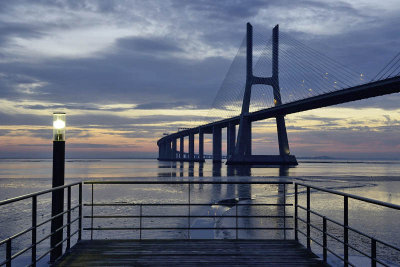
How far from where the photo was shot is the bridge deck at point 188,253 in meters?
4.43

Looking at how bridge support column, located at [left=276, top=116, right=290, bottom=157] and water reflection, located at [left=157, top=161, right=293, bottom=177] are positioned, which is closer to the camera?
water reflection, located at [left=157, top=161, right=293, bottom=177]

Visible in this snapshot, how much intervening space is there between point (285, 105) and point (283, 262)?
45474 millimetres

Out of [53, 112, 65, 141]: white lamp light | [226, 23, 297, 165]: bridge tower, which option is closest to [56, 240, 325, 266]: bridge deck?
[53, 112, 65, 141]: white lamp light

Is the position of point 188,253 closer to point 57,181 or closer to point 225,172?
point 57,181

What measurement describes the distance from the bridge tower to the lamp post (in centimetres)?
5146

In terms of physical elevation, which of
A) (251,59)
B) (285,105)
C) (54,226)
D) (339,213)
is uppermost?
(251,59)

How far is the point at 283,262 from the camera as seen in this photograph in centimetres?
446

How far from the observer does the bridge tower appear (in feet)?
189

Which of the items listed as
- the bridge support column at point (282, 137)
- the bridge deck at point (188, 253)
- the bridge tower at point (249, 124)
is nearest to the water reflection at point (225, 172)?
the bridge tower at point (249, 124)

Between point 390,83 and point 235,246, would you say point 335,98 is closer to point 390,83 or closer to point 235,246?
point 390,83

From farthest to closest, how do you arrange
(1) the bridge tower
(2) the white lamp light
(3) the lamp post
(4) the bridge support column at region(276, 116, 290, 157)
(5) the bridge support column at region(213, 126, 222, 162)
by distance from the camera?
(5) the bridge support column at region(213, 126, 222, 162)
(4) the bridge support column at region(276, 116, 290, 157)
(1) the bridge tower
(2) the white lamp light
(3) the lamp post

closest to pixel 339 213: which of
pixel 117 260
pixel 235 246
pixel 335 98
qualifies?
pixel 235 246

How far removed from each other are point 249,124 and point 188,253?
55.4 metres

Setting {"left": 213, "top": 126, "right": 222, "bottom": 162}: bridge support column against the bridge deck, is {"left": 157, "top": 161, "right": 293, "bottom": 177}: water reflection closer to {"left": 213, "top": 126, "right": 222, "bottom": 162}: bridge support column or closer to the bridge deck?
{"left": 213, "top": 126, "right": 222, "bottom": 162}: bridge support column
